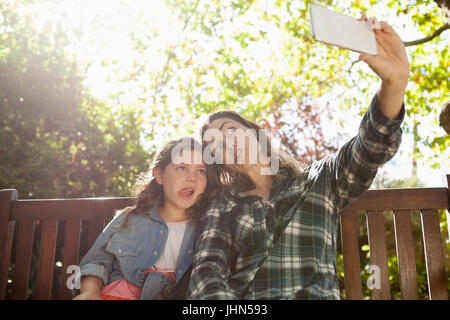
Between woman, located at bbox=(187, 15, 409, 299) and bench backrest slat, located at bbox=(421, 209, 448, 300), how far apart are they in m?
0.50

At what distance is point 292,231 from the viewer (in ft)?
5.66

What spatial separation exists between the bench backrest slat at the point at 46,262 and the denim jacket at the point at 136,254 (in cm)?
44

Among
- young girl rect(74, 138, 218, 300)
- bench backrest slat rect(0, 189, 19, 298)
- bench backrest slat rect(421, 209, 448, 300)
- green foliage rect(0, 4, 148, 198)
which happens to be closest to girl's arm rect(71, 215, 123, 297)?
young girl rect(74, 138, 218, 300)

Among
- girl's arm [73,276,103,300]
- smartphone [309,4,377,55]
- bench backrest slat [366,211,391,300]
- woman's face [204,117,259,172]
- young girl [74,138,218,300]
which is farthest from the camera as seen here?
woman's face [204,117,259,172]

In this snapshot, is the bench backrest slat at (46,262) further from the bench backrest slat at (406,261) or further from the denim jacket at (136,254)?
the bench backrest slat at (406,261)

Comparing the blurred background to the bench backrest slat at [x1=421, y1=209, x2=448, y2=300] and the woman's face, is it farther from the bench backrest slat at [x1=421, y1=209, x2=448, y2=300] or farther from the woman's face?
the woman's face

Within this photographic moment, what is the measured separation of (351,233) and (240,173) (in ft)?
2.28

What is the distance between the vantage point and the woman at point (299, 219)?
1.48m

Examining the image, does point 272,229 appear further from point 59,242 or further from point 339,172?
point 59,242

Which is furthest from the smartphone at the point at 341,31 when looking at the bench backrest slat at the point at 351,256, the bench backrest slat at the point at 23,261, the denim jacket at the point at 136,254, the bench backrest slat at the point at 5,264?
the bench backrest slat at the point at 5,264

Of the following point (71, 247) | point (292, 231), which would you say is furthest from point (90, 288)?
point (292, 231)

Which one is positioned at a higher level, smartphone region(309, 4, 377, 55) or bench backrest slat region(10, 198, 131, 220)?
smartphone region(309, 4, 377, 55)

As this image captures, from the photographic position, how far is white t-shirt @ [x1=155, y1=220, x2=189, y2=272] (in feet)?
6.09

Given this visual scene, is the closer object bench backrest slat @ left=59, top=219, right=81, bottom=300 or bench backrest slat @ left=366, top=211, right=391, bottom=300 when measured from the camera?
bench backrest slat @ left=366, top=211, right=391, bottom=300
